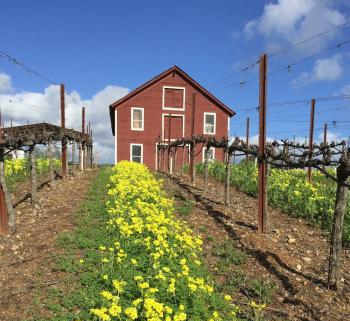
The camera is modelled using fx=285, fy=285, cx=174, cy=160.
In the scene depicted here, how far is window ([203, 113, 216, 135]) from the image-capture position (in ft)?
99.6

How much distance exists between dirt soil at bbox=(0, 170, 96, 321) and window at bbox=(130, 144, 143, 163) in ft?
52.6

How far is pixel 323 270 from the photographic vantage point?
658 centimetres

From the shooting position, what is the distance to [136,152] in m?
29.2

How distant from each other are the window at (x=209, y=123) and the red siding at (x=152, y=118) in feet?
1.17

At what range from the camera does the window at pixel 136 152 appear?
2903cm

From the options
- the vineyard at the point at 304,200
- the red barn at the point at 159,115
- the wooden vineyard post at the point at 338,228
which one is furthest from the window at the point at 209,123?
the wooden vineyard post at the point at 338,228

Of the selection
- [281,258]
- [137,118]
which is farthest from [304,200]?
[137,118]

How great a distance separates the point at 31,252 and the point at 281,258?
624 centimetres

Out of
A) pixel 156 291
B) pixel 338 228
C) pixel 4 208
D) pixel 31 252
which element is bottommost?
pixel 31 252

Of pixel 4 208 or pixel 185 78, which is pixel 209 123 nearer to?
pixel 185 78

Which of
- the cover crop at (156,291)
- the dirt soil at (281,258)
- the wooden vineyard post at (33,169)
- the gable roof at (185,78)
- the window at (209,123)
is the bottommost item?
the dirt soil at (281,258)

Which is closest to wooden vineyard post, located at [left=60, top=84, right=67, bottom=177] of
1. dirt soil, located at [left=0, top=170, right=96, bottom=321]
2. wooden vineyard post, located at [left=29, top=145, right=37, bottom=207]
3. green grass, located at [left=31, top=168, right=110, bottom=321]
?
dirt soil, located at [left=0, top=170, right=96, bottom=321]

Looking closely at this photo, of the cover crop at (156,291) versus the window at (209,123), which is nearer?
the cover crop at (156,291)

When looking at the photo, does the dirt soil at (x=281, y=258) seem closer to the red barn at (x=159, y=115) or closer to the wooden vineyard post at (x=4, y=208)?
the wooden vineyard post at (x=4, y=208)
